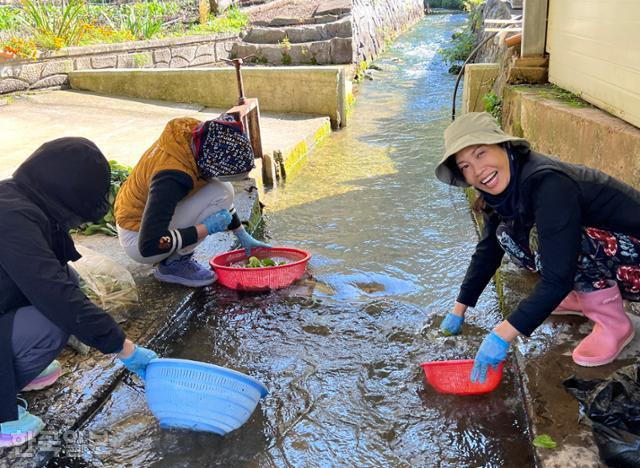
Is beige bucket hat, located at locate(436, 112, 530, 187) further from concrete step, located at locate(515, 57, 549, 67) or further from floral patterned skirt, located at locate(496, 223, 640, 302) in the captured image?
concrete step, located at locate(515, 57, 549, 67)

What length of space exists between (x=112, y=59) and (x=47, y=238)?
9164mm

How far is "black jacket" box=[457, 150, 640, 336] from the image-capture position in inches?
88.0

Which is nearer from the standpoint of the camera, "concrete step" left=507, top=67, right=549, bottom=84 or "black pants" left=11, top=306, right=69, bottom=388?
"black pants" left=11, top=306, right=69, bottom=388

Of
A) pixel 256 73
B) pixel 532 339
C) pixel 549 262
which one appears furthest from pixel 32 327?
pixel 256 73

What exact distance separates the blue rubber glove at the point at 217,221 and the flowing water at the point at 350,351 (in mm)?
425

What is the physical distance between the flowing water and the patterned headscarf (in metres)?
0.88

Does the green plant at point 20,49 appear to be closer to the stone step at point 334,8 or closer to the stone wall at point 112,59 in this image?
the stone wall at point 112,59

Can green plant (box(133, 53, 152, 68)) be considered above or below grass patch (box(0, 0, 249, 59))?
below

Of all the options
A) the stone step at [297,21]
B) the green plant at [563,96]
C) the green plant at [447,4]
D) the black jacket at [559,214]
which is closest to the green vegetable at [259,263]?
the black jacket at [559,214]

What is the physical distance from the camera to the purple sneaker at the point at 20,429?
7.66 ft

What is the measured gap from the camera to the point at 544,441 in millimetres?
2162

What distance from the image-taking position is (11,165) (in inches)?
239

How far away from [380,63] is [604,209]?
44.5 feet

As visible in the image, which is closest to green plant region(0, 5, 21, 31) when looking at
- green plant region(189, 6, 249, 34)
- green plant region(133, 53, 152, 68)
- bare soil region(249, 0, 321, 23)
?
green plant region(133, 53, 152, 68)
